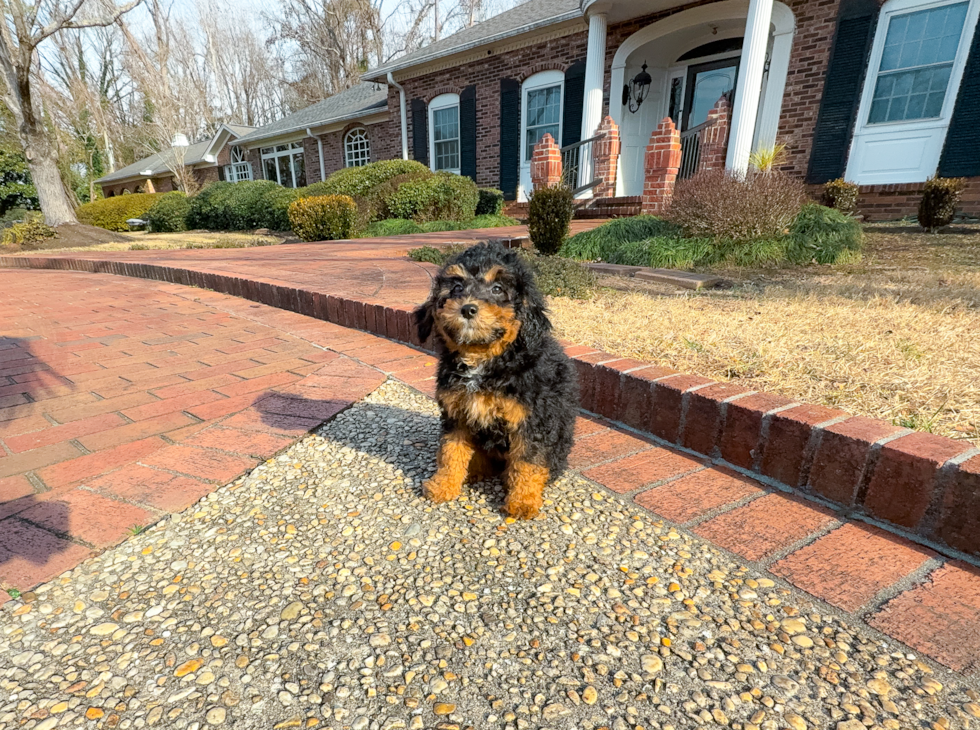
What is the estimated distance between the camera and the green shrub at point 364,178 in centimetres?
1359

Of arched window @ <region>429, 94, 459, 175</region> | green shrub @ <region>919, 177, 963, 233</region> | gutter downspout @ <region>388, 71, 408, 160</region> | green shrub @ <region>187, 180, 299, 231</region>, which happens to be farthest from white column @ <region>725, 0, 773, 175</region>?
gutter downspout @ <region>388, 71, 408, 160</region>

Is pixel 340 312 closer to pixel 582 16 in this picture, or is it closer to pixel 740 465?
pixel 740 465

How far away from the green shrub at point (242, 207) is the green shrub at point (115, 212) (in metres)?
5.32

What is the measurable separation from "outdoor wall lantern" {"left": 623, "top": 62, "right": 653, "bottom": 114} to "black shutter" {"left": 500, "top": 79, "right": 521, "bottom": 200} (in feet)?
10.8

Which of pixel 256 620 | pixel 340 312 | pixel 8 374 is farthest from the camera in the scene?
pixel 340 312

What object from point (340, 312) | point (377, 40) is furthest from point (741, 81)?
point (377, 40)

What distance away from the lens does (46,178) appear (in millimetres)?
14891

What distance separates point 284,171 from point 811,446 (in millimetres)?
31031

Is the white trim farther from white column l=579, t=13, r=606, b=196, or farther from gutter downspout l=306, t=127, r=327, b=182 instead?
gutter downspout l=306, t=127, r=327, b=182

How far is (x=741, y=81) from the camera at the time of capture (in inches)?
366

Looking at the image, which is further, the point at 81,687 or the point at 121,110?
the point at 121,110

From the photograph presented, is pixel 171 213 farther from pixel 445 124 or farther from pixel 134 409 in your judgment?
pixel 134 409

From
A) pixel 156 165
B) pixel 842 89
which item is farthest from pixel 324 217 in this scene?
pixel 156 165

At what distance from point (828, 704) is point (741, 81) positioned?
1088 cm
